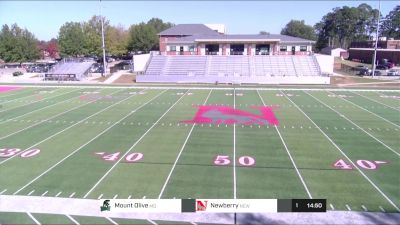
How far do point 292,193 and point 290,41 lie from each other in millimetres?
45990

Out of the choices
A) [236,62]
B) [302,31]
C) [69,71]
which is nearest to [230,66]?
[236,62]

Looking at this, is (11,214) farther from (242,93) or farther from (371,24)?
(371,24)

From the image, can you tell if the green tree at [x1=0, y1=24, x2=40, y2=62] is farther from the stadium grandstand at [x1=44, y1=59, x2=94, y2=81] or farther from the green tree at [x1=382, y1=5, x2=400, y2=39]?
the green tree at [x1=382, y1=5, x2=400, y2=39]

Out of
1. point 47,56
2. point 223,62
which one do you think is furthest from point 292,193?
point 47,56

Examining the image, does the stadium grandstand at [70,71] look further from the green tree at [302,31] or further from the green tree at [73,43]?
the green tree at [302,31]

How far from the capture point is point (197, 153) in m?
15.9

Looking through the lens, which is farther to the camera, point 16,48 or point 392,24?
point 392,24

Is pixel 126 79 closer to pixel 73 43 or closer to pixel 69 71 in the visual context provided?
pixel 69 71

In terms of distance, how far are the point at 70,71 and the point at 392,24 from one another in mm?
110673

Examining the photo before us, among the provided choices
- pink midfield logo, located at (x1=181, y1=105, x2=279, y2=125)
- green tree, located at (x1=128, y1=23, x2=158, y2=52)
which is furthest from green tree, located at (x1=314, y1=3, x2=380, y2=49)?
pink midfield logo, located at (x1=181, y1=105, x2=279, y2=125)

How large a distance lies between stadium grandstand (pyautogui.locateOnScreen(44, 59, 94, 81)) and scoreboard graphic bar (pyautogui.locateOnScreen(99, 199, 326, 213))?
42260mm

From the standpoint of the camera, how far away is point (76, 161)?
15.0 meters

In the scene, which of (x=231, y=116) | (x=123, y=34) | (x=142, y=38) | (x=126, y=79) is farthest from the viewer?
(x=123, y=34)

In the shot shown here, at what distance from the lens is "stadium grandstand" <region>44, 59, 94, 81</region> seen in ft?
153
